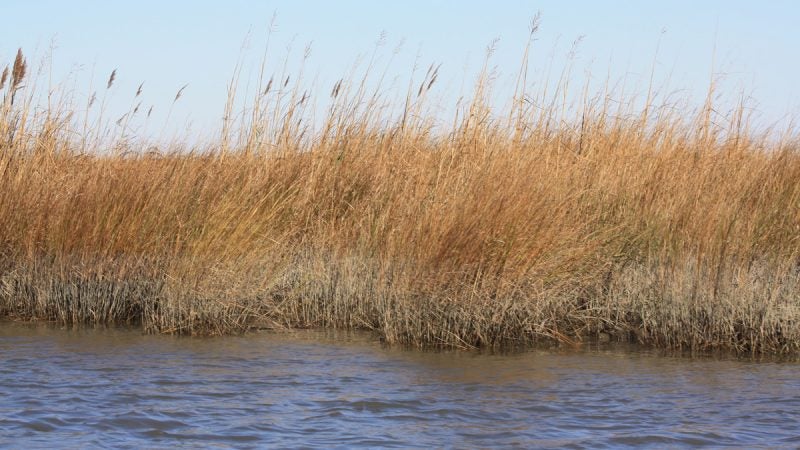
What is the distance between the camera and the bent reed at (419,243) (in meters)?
5.15

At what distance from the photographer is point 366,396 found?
412 cm

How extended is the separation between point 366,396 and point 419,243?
1356 millimetres

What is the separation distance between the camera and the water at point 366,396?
3.58 metres

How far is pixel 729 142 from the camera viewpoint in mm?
7770

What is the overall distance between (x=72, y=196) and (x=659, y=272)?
3.54 m

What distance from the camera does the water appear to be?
3582mm

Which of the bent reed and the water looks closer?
the water

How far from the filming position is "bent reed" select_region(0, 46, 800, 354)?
203 inches

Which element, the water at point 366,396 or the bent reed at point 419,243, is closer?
the water at point 366,396

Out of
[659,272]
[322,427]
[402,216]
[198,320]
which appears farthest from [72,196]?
[659,272]

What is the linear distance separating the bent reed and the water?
284 millimetres

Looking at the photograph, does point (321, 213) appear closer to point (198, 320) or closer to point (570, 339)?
point (198, 320)

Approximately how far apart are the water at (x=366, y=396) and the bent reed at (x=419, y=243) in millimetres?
284

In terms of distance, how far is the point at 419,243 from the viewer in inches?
209
